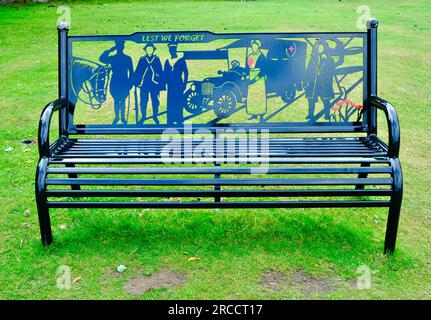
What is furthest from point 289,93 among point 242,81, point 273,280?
point 273,280

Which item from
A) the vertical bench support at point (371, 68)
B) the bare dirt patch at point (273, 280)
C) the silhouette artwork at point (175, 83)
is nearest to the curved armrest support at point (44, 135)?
the silhouette artwork at point (175, 83)

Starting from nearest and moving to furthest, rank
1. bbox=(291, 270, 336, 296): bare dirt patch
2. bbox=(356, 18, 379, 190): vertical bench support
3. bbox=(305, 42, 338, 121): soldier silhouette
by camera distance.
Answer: bbox=(291, 270, 336, 296): bare dirt patch < bbox=(356, 18, 379, 190): vertical bench support < bbox=(305, 42, 338, 121): soldier silhouette

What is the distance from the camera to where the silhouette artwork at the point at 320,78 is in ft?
14.2

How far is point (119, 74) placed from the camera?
14.2 ft

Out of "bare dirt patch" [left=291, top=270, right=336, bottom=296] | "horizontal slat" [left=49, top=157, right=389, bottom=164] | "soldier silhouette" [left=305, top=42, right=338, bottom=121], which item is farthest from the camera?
"soldier silhouette" [left=305, top=42, right=338, bottom=121]

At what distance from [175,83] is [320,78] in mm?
1111

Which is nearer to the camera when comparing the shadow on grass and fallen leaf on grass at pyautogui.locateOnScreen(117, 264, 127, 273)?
fallen leaf on grass at pyautogui.locateOnScreen(117, 264, 127, 273)

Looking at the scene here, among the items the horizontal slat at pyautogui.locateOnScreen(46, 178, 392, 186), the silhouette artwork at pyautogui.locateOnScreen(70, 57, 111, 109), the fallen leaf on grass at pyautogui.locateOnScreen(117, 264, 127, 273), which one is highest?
the silhouette artwork at pyautogui.locateOnScreen(70, 57, 111, 109)

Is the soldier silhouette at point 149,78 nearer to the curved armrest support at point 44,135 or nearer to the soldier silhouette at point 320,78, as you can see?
the curved armrest support at point 44,135

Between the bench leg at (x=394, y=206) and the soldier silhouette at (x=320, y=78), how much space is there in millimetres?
878

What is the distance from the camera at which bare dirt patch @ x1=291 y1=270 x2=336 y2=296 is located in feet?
11.2

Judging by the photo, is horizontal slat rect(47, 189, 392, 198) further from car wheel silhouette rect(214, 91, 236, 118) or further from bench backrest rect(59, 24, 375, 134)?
car wheel silhouette rect(214, 91, 236, 118)

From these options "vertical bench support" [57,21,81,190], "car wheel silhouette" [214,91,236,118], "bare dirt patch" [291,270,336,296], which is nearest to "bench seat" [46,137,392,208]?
"vertical bench support" [57,21,81,190]

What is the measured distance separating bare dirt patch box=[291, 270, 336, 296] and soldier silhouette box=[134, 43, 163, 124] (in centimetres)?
162
